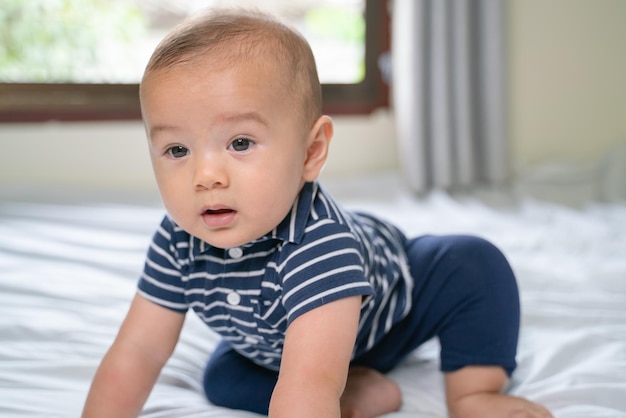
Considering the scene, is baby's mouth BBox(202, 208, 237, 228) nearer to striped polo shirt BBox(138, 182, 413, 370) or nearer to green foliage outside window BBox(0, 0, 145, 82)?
striped polo shirt BBox(138, 182, 413, 370)

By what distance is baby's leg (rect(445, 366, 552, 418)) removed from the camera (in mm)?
869

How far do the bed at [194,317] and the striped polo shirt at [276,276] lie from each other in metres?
0.12

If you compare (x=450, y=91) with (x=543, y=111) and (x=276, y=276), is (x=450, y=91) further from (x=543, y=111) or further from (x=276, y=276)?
(x=276, y=276)

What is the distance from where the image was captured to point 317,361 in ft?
2.37

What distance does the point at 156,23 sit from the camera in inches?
105

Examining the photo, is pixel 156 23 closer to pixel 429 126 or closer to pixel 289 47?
pixel 429 126

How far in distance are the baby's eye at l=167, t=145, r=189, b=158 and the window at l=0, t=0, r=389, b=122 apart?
1867 millimetres

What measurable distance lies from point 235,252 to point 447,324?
33 centimetres

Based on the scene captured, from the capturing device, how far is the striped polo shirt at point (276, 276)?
2.54ft

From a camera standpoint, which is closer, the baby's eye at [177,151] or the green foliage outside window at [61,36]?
the baby's eye at [177,151]

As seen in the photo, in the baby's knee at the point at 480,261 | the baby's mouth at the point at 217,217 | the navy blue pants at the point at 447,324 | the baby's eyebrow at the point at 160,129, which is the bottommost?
the navy blue pants at the point at 447,324

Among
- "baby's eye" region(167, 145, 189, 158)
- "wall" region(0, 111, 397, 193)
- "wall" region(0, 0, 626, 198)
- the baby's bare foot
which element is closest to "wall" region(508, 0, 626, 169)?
"wall" region(0, 0, 626, 198)

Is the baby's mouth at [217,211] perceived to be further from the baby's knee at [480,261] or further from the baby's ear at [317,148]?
the baby's knee at [480,261]

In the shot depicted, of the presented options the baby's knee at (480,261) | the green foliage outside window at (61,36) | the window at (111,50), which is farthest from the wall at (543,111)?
the baby's knee at (480,261)
